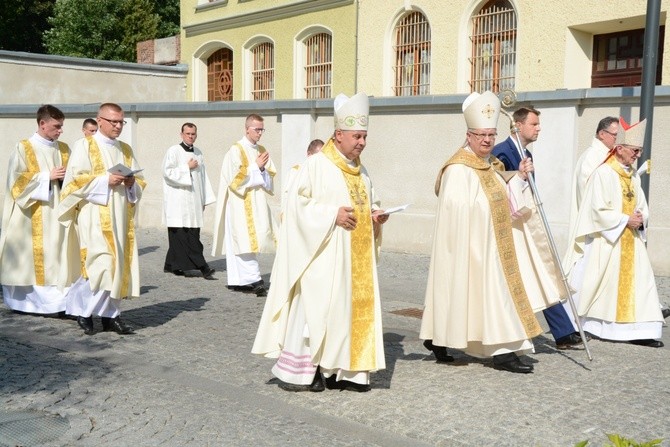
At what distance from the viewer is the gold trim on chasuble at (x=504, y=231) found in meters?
6.47

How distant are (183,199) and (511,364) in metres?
6.55

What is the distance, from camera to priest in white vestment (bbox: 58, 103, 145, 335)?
25.2 feet

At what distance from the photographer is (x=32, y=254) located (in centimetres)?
879

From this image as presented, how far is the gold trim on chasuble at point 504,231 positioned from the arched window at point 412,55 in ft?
40.1

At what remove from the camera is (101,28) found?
105 ft

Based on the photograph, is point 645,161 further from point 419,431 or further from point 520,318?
point 419,431

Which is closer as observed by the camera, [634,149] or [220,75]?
[634,149]

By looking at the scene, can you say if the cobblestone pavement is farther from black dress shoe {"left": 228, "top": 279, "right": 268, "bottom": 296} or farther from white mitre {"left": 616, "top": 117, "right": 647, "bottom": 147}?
black dress shoe {"left": 228, "top": 279, "right": 268, "bottom": 296}

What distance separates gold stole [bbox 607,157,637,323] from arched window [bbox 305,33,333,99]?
13.7m

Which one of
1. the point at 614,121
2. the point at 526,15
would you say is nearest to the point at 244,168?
the point at 614,121

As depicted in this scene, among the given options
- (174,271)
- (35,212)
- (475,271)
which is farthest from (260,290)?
(475,271)

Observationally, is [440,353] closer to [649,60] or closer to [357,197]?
[357,197]

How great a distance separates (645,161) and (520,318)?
301 centimetres

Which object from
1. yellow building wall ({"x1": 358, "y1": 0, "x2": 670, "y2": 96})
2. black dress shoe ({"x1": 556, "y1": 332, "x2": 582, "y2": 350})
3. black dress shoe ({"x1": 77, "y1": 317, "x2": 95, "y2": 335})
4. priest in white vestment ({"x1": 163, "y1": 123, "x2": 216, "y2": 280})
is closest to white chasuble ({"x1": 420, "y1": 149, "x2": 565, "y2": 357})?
black dress shoe ({"x1": 556, "y1": 332, "x2": 582, "y2": 350})
